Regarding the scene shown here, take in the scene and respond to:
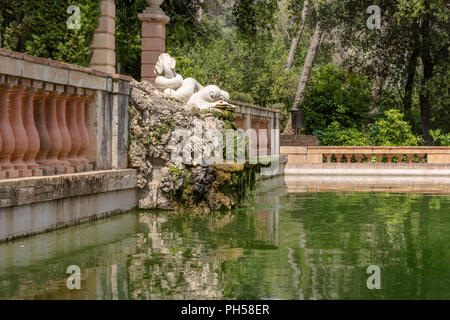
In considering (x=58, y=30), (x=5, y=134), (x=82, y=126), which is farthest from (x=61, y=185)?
(x=58, y=30)

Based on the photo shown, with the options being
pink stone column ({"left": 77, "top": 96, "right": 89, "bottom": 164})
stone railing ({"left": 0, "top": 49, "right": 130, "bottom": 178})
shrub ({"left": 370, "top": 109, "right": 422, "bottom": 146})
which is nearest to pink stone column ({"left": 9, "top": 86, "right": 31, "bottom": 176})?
stone railing ({"left": 0, "top": 49, "right": 130, "bottom": 178})

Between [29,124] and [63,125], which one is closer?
[29,124]

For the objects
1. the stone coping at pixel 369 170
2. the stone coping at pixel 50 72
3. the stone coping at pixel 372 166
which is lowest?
the stone coping at pixel 369 170

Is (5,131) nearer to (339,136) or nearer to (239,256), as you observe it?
(239,256)

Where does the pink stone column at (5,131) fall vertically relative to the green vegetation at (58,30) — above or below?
below

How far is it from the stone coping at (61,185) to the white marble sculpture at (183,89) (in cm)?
211

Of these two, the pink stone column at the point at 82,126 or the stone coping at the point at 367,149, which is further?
the stone coping at the point at 367,149

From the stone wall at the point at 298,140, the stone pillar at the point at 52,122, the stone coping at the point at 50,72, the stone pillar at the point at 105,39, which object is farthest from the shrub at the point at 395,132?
the stone pillar at the point at 52,122

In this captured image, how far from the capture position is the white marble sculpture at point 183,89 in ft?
41.3

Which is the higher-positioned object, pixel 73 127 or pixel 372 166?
pixel 73 127

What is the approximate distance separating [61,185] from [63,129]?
1.02m

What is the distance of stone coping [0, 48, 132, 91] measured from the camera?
783 cm

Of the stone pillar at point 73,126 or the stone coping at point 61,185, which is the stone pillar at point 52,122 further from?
the stone pillar at point 73,126

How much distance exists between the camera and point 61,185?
8617 mm
